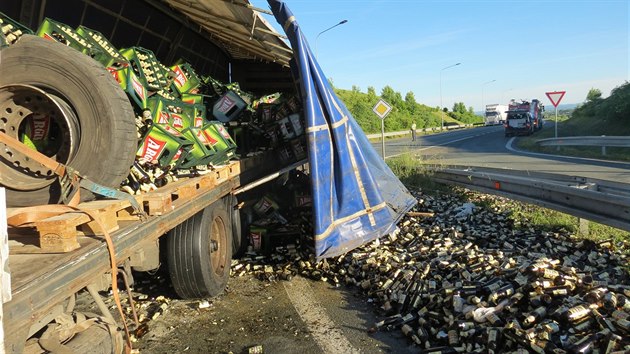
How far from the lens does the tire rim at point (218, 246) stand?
16.3 feet

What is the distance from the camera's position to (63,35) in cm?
424

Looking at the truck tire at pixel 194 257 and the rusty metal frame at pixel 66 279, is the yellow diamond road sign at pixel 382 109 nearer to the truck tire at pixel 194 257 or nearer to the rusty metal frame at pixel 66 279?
the truck tire at pixel 194 257

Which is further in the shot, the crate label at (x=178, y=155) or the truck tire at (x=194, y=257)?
the truck tire at (x=194, y=257)

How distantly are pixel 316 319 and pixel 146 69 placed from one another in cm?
339

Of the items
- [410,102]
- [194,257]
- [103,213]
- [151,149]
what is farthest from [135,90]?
[410,102]

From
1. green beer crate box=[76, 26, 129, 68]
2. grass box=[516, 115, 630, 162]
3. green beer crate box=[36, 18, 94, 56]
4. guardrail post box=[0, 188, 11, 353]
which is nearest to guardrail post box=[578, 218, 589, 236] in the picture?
green beer crate box=[76, 26, 129, 68]

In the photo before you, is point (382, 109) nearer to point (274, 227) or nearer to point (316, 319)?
point (274, 227)

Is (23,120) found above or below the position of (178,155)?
above

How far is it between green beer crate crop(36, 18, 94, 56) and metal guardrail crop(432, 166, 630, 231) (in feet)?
18.5

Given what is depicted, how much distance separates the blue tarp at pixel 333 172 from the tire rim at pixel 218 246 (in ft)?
3.43

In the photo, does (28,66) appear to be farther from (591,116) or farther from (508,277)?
(591,116)

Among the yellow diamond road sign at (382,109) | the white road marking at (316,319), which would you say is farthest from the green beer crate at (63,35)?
the yellow diamond road sign at (382,109)

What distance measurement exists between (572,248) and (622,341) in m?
2.46

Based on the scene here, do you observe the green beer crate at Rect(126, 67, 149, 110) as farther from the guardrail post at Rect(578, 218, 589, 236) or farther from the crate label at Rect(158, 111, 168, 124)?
the guardrail post at Rect(578, 218, 589, 236)
